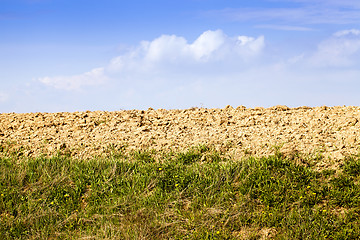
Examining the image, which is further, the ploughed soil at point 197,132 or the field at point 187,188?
the ploughed soil at point 197,132

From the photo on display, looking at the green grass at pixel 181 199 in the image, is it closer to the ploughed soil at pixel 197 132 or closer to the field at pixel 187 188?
the field at pixel 187 188

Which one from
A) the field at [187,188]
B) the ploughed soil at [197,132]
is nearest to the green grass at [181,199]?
the field at [187,188]

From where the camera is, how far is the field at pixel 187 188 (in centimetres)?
468

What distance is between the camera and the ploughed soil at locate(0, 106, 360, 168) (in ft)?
20.4

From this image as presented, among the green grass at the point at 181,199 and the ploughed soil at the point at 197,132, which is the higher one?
the ploughed soil at the point at 197,132

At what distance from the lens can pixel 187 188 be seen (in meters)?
5.34

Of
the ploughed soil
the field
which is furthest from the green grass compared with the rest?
the ploughed soil

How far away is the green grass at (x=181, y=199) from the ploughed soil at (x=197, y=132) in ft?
1.39

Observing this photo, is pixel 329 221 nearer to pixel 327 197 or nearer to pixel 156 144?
pixel 327 197

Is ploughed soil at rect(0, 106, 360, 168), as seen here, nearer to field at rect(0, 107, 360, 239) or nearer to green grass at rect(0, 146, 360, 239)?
field at rect(0, 107, 360, 239)

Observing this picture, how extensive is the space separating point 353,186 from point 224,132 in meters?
2.58

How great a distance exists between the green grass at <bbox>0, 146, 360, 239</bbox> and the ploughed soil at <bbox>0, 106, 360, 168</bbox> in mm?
425

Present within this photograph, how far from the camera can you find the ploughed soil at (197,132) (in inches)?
245

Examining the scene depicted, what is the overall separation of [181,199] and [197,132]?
225 cm
